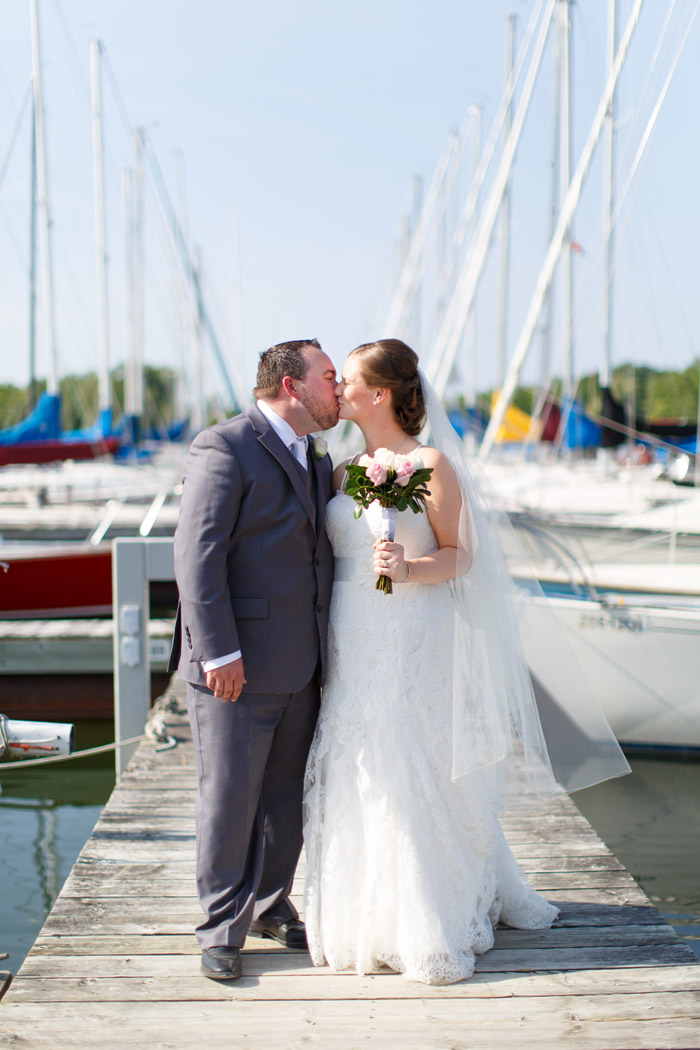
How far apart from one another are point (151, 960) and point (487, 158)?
1712cm

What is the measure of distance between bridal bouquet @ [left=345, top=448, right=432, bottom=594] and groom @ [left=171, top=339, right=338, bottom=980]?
0.18 metres

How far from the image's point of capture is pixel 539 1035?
2619 mm

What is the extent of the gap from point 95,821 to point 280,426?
495 cm

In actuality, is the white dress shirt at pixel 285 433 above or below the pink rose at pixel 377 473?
above

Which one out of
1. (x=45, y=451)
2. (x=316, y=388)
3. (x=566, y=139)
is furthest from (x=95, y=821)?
(x=566, y=139)

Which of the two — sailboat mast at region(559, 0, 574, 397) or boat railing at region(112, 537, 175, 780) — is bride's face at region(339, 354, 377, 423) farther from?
sailboat mast at region(559, 0, 574, 397)

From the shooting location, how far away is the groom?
2865mm

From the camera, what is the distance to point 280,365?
3088 mm

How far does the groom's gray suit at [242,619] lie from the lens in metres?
2.87

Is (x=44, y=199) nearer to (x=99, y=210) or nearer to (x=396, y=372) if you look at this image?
(x=99, y=210)

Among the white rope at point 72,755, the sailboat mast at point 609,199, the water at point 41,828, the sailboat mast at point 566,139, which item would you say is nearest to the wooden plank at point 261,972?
the white rope at point 72,755

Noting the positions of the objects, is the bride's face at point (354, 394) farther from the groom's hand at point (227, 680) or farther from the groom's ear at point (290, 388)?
the groom's hand at point (227, 680)

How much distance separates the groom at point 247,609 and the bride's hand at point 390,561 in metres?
0.24

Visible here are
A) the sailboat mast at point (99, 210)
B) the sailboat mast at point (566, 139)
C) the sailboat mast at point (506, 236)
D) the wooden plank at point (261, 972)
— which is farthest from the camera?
the sailboat mast at point (99, 210)
